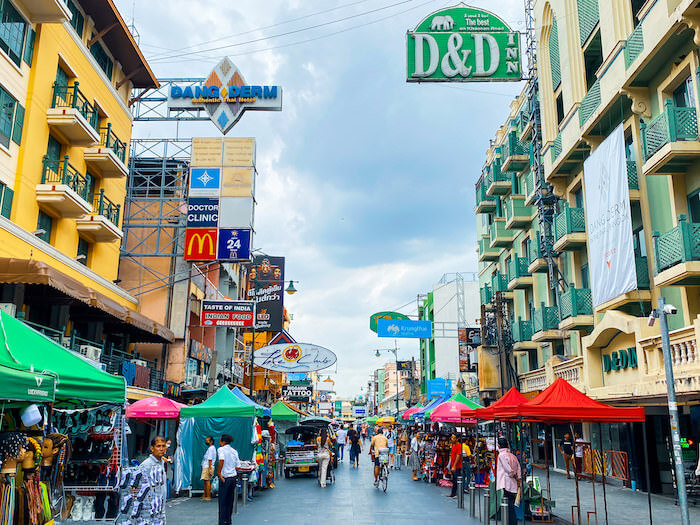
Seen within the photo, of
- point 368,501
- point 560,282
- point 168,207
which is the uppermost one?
point 168,207

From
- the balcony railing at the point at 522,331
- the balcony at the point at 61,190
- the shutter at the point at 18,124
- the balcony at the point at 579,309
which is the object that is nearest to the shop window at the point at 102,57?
the balcony at the point at 61,190

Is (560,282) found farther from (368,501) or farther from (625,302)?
(368,501)

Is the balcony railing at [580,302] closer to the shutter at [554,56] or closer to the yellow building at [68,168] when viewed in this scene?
the shutter at [554,56]

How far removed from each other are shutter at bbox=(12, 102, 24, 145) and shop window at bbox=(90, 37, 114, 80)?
268 inches

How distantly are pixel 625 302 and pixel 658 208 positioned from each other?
122 inches

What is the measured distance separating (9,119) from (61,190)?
284 centimetres

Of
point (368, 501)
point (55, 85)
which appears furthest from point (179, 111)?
point (368, 501)

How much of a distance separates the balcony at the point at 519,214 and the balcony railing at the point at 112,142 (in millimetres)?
20482

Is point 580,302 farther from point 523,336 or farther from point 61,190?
point 61,190

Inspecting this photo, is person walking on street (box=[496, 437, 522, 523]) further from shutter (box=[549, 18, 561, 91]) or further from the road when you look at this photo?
shutter (box=[549, 18, 561, 91])

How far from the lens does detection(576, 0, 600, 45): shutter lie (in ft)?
77.0

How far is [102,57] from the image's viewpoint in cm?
2744

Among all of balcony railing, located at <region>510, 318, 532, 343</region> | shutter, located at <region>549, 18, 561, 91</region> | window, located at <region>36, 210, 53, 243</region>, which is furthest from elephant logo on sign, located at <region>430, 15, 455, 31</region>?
balcony railing, located at <region>510, 318, 532, 343</region>

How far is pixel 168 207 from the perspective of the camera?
1330 inches
